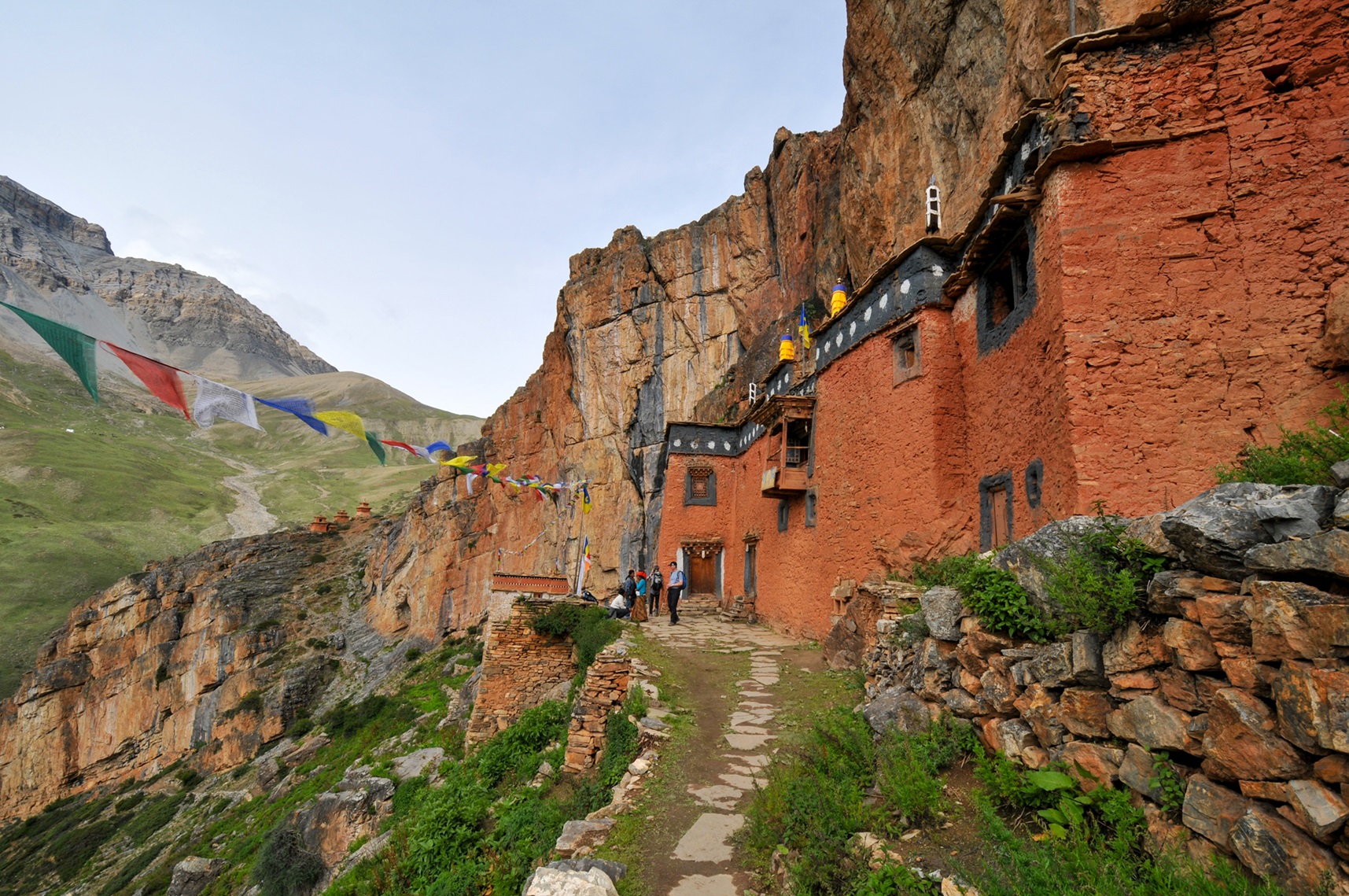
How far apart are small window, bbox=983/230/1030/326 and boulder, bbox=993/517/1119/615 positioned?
205 inches

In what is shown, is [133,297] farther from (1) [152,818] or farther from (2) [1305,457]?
(2) [1305,457]

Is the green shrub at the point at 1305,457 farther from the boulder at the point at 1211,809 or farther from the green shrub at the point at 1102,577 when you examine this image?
the boulder at the point at 1211,809

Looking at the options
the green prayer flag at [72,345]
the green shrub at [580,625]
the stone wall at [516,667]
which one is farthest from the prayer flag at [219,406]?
the green shrub at [580,625]

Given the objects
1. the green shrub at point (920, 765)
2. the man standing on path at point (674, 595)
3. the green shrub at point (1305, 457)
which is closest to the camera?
the green shrub at point (1305, 457)

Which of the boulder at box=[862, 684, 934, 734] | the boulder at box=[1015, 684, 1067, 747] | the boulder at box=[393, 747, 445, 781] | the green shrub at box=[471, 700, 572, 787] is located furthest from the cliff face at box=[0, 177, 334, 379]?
the boulder at box=[1015, 684, 1067, 747]

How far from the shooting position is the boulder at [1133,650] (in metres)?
3.67

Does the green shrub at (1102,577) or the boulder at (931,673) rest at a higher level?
the green shrub at (1102,577)

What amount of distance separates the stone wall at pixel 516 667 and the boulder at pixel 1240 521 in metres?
13.3

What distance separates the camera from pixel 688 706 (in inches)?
361

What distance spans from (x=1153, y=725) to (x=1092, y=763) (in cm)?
48

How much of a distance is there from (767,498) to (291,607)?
34.0 metres

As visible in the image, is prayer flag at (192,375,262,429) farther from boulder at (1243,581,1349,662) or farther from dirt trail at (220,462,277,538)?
dirt trail at (220,462,277,538)

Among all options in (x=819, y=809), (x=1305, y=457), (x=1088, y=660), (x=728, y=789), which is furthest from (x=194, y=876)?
(x=1305, y=457)

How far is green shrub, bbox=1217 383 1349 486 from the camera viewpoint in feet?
13.9
